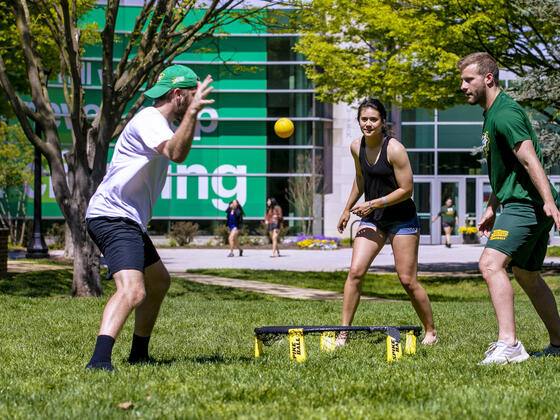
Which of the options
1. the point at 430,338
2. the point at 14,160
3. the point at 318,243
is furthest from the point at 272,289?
the point at 14,160

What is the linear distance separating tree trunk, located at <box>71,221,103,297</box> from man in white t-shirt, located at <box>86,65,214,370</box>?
23.6 feet

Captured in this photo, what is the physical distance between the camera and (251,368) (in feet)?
17.2

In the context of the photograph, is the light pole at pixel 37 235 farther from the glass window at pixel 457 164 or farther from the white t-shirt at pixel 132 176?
the glass window at pixel 457 164

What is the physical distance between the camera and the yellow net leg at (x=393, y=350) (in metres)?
5.72

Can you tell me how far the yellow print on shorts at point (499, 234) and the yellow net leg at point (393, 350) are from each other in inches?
38.9

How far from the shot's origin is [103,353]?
4.89 m

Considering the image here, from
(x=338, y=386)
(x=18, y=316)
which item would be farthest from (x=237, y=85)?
(x=338, y=386)

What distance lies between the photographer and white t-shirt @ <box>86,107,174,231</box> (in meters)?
5.03

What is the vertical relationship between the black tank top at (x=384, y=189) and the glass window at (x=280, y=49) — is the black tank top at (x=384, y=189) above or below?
below

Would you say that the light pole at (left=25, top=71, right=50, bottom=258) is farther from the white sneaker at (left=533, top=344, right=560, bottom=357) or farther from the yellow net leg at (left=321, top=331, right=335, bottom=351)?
the white sneaker at (left=533, top=344, right=560, bottom=357)

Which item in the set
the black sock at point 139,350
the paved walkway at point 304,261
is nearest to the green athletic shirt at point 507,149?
the black sock at point 139,350

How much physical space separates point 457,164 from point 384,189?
99.8ft

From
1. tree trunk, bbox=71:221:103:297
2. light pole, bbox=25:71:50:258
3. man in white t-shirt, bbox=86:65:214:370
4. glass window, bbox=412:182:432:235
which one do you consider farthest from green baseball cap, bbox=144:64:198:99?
glass window, bbox=412:182:432:235

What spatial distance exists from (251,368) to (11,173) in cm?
2614
